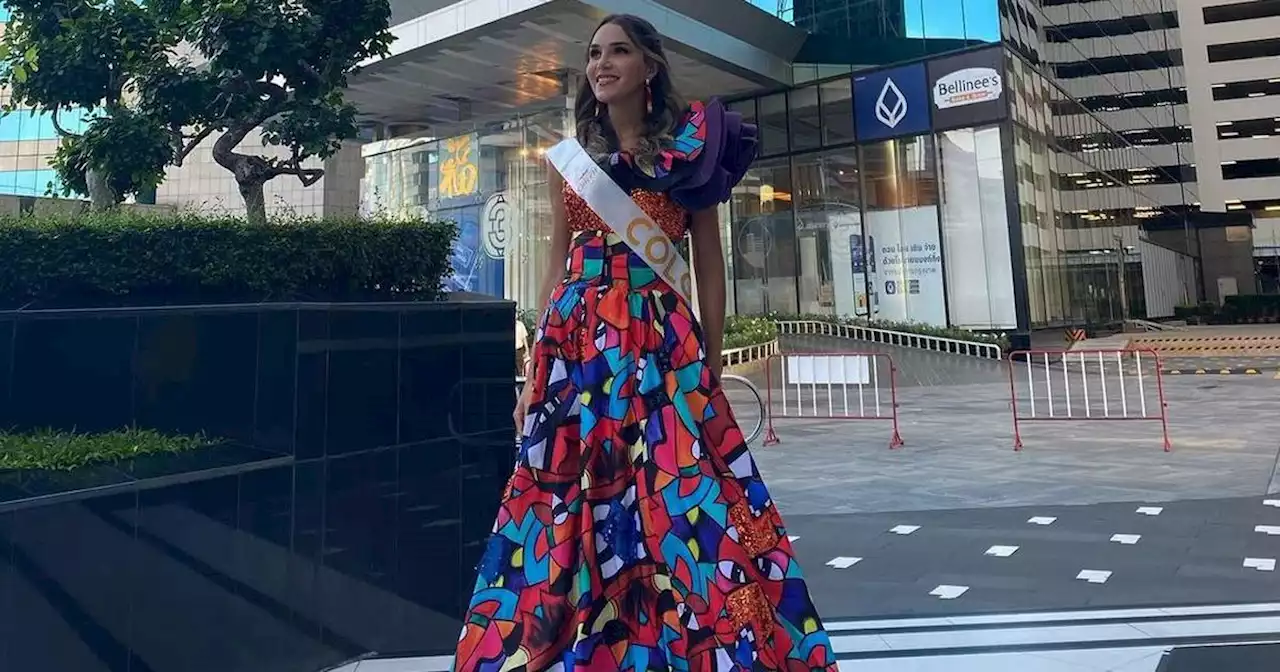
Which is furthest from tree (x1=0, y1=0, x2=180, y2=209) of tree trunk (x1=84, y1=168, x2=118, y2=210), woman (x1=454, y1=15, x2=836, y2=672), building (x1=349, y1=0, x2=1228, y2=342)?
building (x1=349, y1=0, x2=1228, y2=342)

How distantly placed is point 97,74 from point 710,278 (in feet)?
11.4

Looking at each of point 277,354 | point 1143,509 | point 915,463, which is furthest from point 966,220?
point 277,354

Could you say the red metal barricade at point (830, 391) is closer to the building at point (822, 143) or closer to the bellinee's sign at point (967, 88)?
the building at point (822, 143)

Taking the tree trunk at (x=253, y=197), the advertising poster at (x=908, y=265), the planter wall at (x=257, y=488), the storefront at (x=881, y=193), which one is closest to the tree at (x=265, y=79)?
the tree trunk at (x=253, y=197)

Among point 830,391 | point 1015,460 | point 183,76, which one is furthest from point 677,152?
point 830,391

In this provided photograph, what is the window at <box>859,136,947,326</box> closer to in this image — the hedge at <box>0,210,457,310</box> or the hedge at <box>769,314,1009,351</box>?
the hedge at <box>769,314,1009,351</box>

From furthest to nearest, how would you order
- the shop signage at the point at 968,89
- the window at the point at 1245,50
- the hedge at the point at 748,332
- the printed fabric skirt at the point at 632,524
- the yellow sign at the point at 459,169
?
the window at the point at 1245,50 → the yellow sign at the point at 459,169 → the shop signage at the point at 968,89 → the hedge at the point at 748,332 → the printed fabric skirt at the point at 632,524

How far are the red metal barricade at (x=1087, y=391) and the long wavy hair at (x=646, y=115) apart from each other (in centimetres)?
670

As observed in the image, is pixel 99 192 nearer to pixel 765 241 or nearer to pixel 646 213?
pixel 646 213

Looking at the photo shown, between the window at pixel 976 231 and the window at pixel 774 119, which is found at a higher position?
the window at pixel 774 119

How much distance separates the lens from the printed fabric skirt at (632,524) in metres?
1.44

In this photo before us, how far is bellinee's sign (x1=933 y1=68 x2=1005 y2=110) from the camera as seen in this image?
17.2 metres

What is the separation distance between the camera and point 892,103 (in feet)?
61.4

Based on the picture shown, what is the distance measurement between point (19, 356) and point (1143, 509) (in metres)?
5.73
